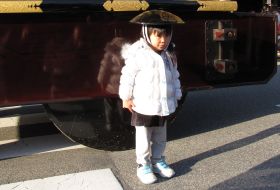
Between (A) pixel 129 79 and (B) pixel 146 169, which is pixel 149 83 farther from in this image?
(B) pixel 146 169

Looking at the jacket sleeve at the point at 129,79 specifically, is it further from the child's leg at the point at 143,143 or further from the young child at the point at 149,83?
the child's leg at the point at 143,143

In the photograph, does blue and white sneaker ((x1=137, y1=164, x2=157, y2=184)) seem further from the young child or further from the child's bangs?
the child's bangs

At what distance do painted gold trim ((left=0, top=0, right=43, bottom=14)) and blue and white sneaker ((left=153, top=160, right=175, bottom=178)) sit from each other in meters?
1.37

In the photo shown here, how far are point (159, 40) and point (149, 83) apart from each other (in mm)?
294

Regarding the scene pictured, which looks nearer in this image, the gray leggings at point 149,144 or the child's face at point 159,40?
the child's face at point 159,40

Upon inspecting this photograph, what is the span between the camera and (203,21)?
13.0 feet

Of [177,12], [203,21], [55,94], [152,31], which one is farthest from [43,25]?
[203,21]

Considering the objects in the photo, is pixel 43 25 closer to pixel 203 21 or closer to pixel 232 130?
pixel 203 21

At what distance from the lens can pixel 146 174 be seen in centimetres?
332

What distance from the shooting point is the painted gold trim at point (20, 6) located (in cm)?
319

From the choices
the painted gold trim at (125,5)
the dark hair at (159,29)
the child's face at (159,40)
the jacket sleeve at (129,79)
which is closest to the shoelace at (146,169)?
the jacket sleeve at (129,79)

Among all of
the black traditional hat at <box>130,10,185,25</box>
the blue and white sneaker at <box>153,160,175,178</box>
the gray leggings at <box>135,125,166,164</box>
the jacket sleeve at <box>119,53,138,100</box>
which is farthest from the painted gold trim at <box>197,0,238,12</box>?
the blue and white sneaker at <box>153,160,175,178</box>

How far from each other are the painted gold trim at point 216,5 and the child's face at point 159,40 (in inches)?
30.7

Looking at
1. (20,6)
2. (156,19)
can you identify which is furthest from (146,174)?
(20,6)
